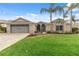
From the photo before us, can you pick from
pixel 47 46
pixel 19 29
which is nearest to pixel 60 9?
pixel 47 46

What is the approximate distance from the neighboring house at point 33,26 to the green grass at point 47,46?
0.56 ft

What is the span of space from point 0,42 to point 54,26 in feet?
4.59

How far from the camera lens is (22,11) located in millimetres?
8609

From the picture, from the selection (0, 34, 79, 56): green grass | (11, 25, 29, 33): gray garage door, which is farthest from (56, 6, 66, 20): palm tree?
(11, 25, 29, 33): gray garage door

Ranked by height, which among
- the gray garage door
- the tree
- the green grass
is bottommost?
the green grass

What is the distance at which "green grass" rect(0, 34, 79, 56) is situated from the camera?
846cm

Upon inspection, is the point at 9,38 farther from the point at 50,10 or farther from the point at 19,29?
the point at 50,10

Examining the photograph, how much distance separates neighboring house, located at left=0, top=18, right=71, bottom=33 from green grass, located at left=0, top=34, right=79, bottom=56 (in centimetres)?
17

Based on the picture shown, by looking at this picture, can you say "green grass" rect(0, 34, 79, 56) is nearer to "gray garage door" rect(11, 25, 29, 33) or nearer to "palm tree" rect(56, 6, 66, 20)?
"gray garage door" rect(11, 25, 29, 33)

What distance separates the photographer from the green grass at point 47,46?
846 centimetres

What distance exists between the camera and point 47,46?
8578 millimetres

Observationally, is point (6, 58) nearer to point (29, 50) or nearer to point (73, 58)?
point (29, 50)

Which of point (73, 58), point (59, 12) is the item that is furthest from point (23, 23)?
point (73, 58)

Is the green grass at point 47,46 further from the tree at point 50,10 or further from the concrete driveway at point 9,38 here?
the tree at point 50,10
